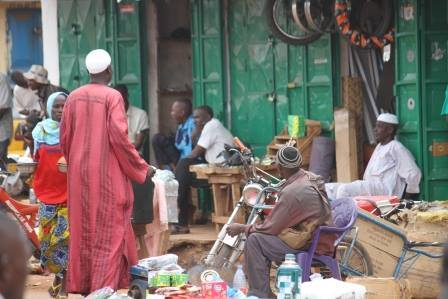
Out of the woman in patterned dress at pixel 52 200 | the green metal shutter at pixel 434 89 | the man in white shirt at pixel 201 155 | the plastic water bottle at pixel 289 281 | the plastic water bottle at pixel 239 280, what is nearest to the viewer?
the plastic water bottle at pixel 289 281

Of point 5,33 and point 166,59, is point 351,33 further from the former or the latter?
point 5,33

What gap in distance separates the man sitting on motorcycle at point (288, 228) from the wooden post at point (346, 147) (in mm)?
3539

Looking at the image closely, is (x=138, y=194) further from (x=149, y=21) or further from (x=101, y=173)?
(x=149, y=21)

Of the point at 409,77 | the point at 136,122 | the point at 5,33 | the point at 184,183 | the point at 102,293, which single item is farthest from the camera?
the point at 5,33

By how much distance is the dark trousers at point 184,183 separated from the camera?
42.4 ft

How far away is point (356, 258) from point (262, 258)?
141cm

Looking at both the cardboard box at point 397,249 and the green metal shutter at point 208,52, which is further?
the green metal shutter at point 208,52

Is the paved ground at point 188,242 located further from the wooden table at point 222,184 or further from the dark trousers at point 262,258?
the dark trousers at point 262,258

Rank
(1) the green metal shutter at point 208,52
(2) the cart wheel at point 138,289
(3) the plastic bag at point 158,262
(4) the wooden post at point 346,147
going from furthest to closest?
(1) the green metal shutter at point 208,52
(4) the wooden post at point 346,147
(3) the plastic bag at point 158,262
(2) the cart wheel at point 138,289

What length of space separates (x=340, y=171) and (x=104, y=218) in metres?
3.98

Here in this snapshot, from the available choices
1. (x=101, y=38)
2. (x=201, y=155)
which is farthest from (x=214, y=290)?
(x=101, y=38)

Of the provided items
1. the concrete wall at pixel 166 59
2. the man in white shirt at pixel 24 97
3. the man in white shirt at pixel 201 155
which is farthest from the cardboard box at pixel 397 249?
the man in white shirt at pixel 24 97

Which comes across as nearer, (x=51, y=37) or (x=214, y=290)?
(x=214, y=290)

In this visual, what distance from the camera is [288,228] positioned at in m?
8.55
